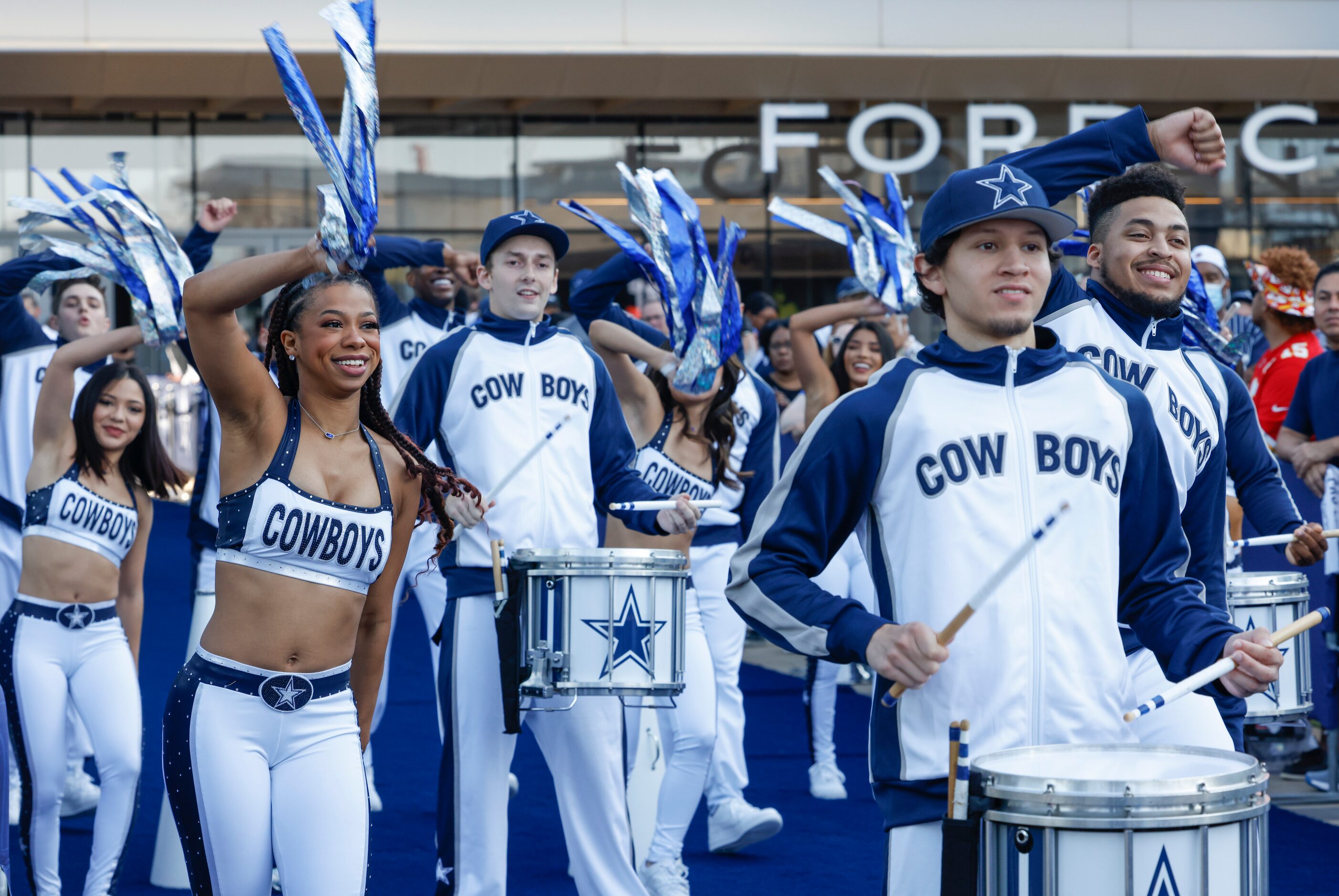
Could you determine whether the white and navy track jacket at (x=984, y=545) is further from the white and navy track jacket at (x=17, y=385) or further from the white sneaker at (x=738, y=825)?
the white and navy track jacket at (x=17, y=385)

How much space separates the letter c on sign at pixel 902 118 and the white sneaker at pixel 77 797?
46.8 ft

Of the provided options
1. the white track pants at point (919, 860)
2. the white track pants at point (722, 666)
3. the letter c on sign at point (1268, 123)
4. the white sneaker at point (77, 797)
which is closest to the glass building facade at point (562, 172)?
the letter c on sign at point (1268, 123)

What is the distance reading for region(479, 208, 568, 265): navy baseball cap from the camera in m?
5.55

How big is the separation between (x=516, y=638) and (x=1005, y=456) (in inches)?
93.6

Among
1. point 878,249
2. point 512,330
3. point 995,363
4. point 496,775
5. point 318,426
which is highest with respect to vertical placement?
point 878,249

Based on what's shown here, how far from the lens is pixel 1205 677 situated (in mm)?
2805

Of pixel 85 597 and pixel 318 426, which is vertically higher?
pixel 318 426

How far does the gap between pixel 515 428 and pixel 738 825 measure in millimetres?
2081

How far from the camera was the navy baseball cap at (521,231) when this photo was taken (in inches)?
218

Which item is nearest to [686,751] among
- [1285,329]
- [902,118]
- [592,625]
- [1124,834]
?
[592,625]

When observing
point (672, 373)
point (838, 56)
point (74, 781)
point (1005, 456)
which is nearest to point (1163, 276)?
point (1005, 456)

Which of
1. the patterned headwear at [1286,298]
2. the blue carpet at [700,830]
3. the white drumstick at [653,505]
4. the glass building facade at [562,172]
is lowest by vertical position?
the blue carpet at [700,830]

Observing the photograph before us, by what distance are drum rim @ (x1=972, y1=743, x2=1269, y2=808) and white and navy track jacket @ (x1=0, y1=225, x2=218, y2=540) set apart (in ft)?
16.9

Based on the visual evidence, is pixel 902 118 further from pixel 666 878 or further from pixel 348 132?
pixel 348 132
